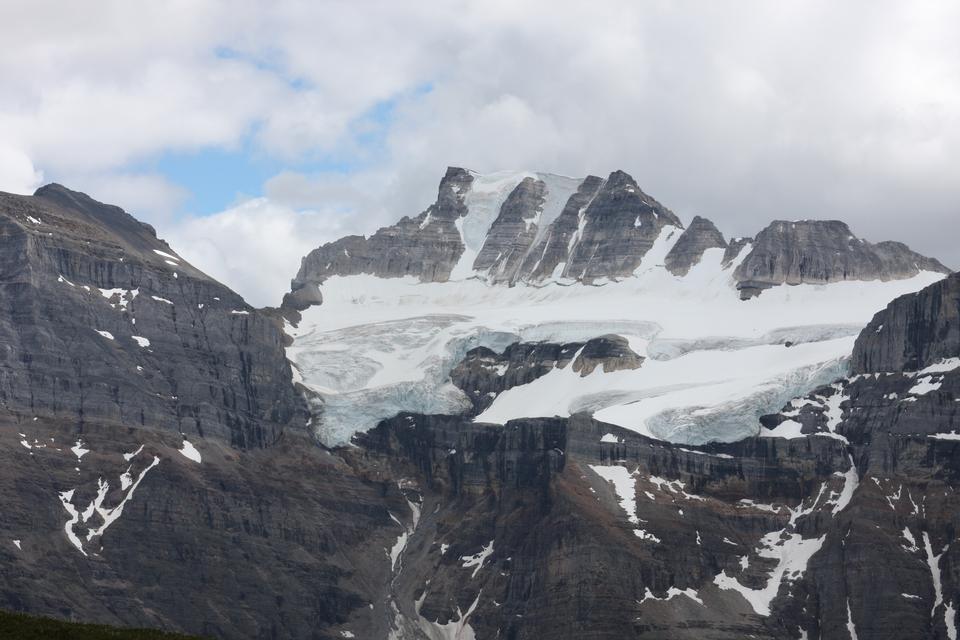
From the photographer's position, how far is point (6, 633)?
6009 inches

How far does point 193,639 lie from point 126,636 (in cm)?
563

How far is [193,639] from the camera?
16150 cm

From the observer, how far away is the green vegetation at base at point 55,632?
153375 millimetres

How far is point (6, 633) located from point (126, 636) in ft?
29.1

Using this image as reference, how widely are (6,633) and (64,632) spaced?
4.78 metres

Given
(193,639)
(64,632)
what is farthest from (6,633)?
(193,639)

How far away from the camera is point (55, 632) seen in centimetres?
15575

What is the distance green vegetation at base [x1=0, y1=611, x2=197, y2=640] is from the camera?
15338 centimetres

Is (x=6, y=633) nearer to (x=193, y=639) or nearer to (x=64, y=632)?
(x=64, y=632)

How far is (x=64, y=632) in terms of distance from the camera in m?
156

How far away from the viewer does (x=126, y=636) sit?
518 feet

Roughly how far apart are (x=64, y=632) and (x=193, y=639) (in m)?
9.81

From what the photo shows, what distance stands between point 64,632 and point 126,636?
4319mm
